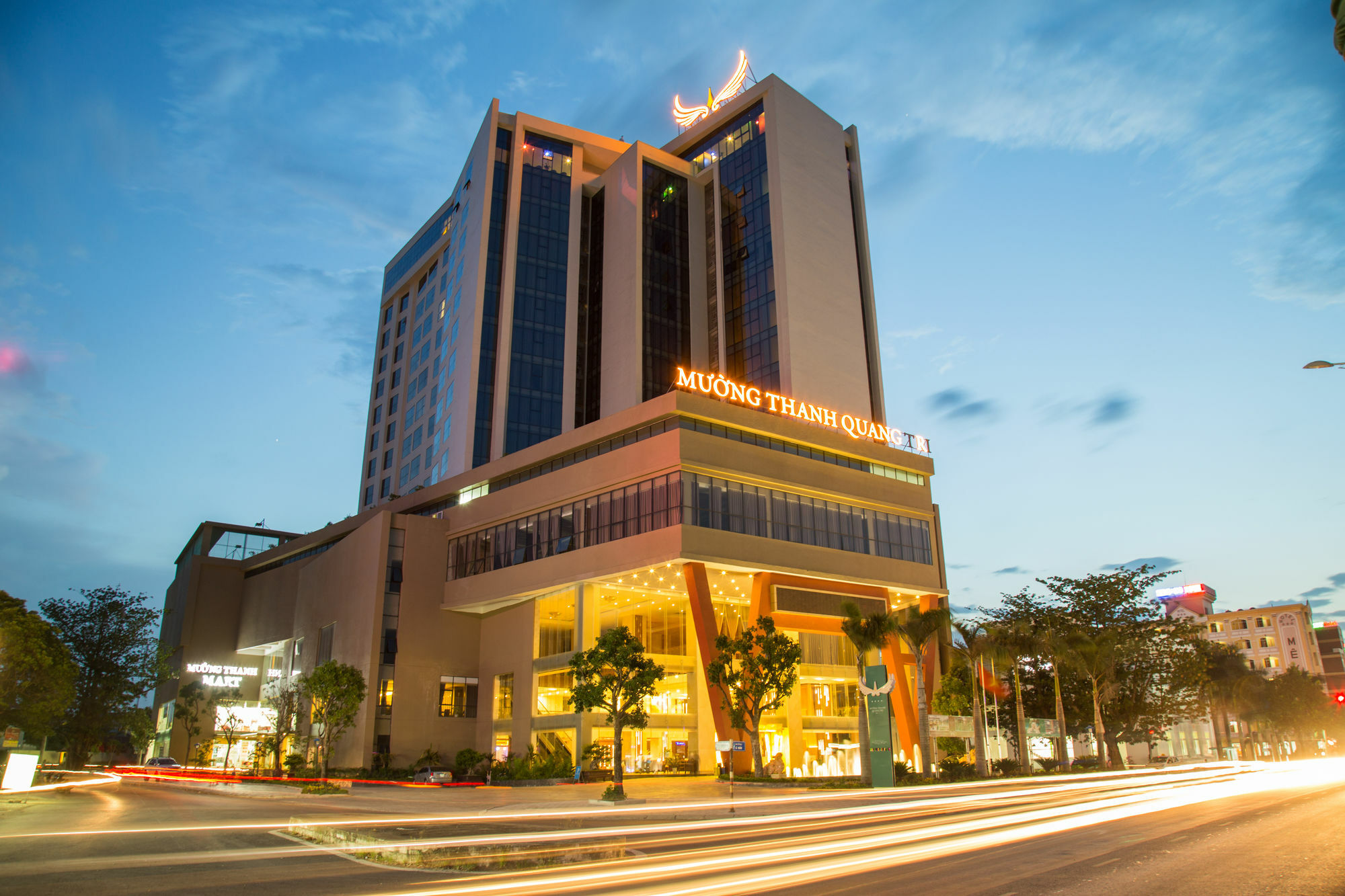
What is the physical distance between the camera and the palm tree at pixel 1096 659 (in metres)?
63.0

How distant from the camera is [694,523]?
55.2 m

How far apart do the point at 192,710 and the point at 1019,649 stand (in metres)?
94.5

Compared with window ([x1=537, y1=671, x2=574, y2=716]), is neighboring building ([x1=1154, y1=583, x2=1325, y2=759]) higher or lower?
higher

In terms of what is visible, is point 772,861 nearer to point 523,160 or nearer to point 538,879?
point 538,879

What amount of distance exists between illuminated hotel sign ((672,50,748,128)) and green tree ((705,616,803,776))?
76.2 m

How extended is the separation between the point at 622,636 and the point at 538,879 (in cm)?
2902

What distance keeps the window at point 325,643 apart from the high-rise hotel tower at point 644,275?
2070cm

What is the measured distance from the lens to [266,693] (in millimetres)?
103250

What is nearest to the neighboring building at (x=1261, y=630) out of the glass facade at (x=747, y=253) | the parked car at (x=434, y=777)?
the glass facade at (x=747, y=253)

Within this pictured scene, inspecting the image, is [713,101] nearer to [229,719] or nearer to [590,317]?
[590,317]

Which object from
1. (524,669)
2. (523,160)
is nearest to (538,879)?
(524,669)

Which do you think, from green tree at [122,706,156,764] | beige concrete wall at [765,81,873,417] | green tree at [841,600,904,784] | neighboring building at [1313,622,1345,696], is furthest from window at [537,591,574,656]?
neighboring building at [1313,622,1345,696]

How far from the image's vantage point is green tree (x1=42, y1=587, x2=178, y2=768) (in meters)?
95.6

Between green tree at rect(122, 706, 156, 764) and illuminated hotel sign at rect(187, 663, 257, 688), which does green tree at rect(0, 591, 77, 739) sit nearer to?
illuminated hotel sign at rect(187, 663, 257, 688)
